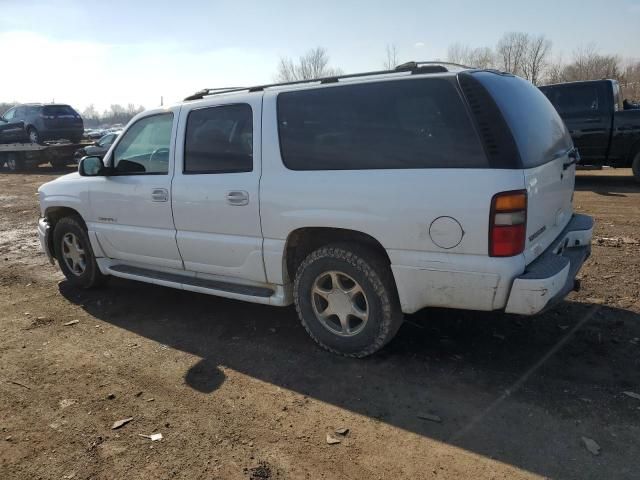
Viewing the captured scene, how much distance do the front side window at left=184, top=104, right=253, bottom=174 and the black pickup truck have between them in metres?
8.52

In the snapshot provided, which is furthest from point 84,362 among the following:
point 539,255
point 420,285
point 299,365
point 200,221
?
point 539,255

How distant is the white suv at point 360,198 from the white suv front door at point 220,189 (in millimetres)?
13

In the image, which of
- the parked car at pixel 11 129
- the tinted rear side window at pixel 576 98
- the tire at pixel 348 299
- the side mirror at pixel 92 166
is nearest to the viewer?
the tire at pixel 348 299

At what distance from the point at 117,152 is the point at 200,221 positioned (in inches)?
56.2

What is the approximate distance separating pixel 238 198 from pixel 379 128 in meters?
1.22

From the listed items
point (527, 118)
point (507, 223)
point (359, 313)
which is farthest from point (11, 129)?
point (507, 223)

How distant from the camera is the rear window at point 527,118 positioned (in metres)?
3.10

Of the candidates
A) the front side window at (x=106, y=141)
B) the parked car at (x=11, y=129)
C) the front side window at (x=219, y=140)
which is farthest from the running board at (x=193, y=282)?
the parked car at (x=11, y=129)

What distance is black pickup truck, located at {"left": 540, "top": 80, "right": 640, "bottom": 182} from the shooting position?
9969mm

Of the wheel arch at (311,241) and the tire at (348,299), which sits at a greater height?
the wheel arch at (311,241)

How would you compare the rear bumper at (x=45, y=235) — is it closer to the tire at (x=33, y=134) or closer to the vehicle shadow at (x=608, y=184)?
the vehicle shadow at (x=608, y=184)

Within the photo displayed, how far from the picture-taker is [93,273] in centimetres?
542

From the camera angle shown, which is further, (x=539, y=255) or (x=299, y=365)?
(x=299, y=365)

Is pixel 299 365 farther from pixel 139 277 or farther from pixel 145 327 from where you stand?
pixel 139 277
